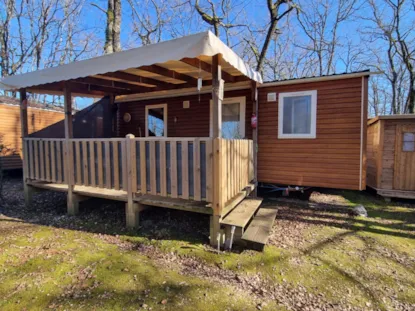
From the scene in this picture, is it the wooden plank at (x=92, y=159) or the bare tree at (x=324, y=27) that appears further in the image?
the bare tree at (x=324, y=27)

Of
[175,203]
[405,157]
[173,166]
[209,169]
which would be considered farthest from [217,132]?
[405,157]

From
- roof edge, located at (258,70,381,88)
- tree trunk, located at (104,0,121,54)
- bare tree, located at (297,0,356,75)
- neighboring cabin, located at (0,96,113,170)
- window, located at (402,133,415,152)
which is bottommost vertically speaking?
window, located at (402,133,415,152)

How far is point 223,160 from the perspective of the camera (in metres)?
3.26

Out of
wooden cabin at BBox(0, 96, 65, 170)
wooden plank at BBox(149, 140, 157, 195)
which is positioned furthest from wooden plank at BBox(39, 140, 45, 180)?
wooden cabin at BBox(0, 96, 65, 170)

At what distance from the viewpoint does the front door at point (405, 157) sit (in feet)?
20.0

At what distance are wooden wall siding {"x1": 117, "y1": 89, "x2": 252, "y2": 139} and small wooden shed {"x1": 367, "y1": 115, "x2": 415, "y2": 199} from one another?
3584 millimetres

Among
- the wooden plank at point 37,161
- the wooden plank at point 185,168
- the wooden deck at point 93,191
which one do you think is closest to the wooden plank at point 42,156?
the wooden plank at point 37,161

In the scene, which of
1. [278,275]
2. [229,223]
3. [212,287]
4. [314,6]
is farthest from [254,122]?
[314,6]

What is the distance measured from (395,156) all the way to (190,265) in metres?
6.25

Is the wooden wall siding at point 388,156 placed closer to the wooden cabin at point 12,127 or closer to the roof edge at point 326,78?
the roof edge at point 326,78

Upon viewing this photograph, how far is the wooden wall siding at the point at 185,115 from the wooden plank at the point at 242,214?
220 centimetres

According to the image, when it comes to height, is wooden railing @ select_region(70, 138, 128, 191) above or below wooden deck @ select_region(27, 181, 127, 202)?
above

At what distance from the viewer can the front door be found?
20.0 feet

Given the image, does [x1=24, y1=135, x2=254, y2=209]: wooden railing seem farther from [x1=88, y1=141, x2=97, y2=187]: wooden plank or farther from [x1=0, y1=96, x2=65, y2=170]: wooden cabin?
[x1=0, y1=96, x2=65, y2=170]: wooden cabin
